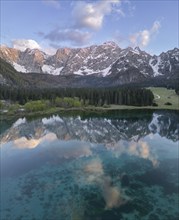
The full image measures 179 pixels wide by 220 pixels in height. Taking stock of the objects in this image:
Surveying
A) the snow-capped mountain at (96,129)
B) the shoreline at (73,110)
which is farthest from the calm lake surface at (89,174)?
the shoreline at (73,110)

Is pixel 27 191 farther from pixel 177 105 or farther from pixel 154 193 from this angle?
pixel 177 105

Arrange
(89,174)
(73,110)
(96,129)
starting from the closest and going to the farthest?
(89,174) → (96,129) → (73,110)

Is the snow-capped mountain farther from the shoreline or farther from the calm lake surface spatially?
the shoreline

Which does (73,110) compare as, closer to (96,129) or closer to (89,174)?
(96,129)

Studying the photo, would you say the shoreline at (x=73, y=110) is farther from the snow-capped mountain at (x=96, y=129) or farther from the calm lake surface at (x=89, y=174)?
the calm lake surface at (x=89, y=174)

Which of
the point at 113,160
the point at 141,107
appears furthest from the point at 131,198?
the point at 141,107

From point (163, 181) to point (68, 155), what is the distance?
30.6 metres

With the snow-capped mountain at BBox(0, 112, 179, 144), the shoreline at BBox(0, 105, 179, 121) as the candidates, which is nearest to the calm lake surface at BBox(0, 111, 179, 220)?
the snow-capped mountain at BBox(0, 112, 179, 144)

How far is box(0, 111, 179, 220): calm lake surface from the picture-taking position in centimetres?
4406

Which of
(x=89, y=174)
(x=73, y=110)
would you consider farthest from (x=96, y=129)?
(x=73, y=110)

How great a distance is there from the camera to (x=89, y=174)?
200 feet

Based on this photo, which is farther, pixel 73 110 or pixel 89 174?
pixel 73 110

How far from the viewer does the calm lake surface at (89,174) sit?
44.1m

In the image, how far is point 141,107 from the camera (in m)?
A: 196
